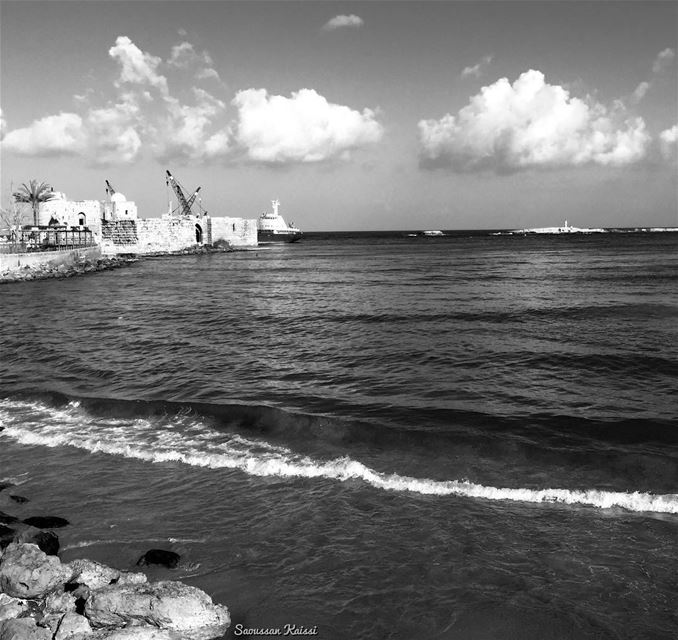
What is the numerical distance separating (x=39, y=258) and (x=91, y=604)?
56.2 meters

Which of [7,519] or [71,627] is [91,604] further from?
[7,519]

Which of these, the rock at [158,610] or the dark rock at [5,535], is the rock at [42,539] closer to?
the dark rock at [5,535]

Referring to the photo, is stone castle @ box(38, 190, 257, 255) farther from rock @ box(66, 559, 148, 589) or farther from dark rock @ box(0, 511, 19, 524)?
rock @ box(66, 559, 148, 589)

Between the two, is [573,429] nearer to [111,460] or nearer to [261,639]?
[261,639]

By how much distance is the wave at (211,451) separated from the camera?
9633 mm

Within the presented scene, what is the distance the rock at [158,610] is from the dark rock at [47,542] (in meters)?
2.02

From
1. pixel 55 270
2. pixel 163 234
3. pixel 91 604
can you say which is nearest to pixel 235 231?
pixel 163 234

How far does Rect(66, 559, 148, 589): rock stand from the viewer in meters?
6.99

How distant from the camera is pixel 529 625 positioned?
6.54 meters

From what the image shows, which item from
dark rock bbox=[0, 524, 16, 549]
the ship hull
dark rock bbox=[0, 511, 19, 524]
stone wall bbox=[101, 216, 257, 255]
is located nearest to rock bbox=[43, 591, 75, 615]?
dark rock bbox=[0, 524, 16, 549]

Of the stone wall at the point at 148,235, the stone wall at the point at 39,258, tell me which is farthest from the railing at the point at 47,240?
the stone wall at the point at 148,235

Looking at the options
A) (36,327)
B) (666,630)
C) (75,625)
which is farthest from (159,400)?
(36,327)

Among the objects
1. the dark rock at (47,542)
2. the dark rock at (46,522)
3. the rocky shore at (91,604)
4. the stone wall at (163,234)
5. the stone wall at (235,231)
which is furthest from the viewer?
the stone wall at (235,231)

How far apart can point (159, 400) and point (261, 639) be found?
10.2 metres
